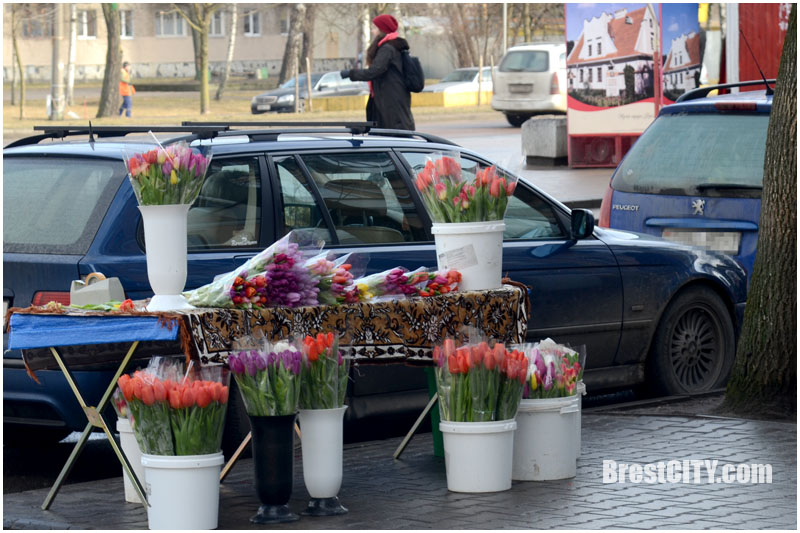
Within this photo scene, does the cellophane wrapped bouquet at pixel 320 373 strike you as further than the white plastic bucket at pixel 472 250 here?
No

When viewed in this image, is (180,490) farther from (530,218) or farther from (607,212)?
(607,212)

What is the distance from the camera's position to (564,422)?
6.34m

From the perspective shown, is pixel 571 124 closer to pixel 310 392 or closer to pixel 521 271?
pixel 521 271

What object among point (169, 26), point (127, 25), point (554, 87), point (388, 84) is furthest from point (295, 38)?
point (388, 84)

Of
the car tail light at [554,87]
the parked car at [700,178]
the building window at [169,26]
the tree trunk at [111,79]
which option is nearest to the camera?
the parked car at [700,178]

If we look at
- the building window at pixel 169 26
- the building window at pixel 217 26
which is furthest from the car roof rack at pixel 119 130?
the building window at pixel 169 26

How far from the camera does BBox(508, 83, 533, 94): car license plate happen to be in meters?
37.0

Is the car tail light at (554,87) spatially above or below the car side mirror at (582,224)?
above

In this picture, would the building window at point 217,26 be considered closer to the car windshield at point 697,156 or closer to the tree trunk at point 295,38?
the tree trunk at point 295,38

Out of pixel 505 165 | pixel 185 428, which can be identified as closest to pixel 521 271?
pixel 505 165

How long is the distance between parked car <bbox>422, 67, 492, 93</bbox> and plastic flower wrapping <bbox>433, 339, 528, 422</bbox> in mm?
42789

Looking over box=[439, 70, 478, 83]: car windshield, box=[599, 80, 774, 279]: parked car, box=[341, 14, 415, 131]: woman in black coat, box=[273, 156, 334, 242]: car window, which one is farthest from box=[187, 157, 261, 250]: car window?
box=[439, 70, 478, 83]: car windshield

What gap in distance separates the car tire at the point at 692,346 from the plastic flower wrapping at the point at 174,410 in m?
3.66

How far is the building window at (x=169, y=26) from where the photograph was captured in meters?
80.2
